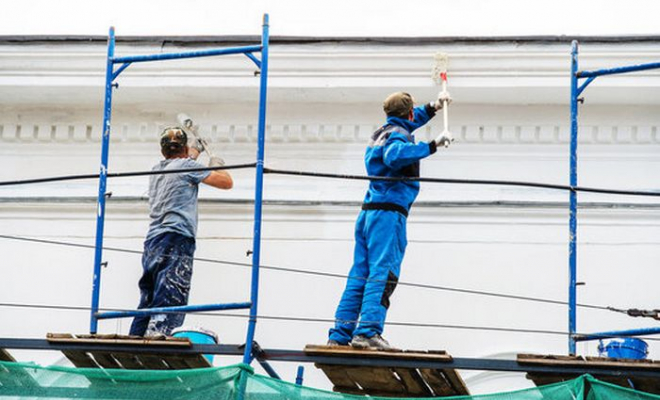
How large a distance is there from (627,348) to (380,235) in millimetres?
1746

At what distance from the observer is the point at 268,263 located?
14164mm

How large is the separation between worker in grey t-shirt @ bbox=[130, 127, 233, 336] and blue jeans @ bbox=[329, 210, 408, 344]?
118cm

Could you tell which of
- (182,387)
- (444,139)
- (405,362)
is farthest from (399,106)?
(182,387)

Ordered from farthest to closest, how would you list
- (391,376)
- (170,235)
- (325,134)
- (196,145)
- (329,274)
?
(325,134)
(196,145)
(329,274)
(170,235)
(391,376)

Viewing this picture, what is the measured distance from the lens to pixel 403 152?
12.1 m

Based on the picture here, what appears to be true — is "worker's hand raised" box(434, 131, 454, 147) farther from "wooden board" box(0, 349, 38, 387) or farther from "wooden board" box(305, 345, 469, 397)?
"wooden board" box(0, 349, 38, 387)

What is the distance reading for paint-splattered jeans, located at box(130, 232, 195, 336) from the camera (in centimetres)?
1283

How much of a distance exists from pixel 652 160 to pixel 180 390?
427 cm

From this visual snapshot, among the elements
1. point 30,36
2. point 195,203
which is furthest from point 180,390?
point 30,36

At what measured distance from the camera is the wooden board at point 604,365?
38.5 ft

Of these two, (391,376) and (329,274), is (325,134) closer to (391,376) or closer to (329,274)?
(329,274)

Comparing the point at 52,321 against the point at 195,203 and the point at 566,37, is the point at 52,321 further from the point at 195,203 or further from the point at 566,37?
the point at 566,37

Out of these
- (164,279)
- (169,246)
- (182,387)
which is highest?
(169,246)

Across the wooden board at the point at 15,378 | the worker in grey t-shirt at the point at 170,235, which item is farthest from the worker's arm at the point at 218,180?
the wooden board at the point at 15,378
